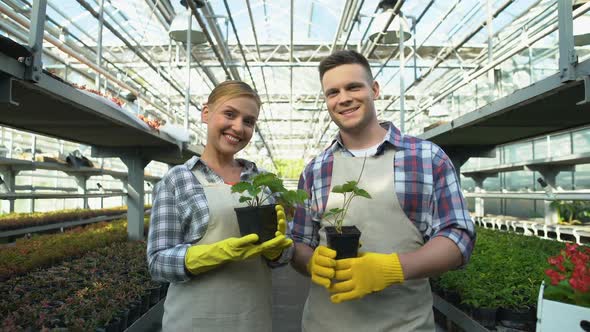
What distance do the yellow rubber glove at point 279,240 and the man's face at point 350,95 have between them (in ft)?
1.25

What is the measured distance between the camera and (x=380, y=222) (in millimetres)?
1387

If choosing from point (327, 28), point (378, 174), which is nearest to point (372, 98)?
point (378, 174)

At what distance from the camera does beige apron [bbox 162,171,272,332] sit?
4.53 feet

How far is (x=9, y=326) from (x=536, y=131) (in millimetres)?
5312

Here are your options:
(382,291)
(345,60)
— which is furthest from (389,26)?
(382,291)

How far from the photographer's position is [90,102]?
9.59ft

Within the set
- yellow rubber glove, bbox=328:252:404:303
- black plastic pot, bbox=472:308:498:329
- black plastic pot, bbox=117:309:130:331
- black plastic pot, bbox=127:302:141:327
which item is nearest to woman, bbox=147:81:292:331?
yellow rubber glove, bbox=328:252:404:303

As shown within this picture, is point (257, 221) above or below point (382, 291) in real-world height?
above

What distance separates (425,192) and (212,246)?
719 millimetres

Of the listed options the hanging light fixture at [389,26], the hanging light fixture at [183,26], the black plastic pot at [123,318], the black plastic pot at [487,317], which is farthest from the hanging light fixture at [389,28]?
the black plastic pot at [123,318]

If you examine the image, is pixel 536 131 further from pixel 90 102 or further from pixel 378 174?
pixel 90 102

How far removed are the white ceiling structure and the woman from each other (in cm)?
441

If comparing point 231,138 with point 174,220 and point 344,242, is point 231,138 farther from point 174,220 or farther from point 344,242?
point 344,242

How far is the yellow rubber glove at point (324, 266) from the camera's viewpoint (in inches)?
47.6
